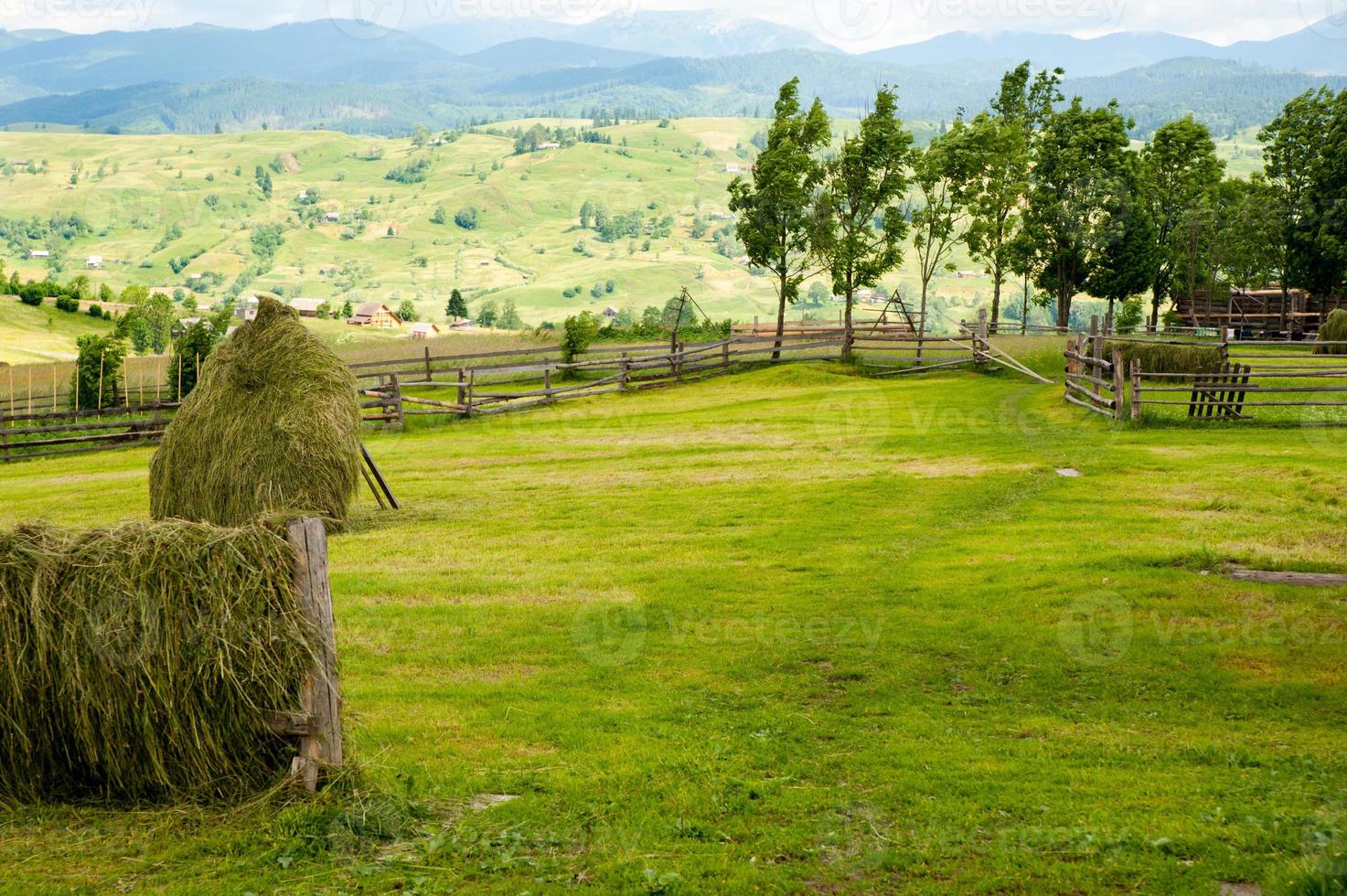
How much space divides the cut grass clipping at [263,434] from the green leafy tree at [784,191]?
110ft

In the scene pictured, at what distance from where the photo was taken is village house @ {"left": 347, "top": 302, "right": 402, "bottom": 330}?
131 m

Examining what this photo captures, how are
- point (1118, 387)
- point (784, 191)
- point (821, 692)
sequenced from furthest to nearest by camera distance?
1. point (784, 191)
2. point (1118, 387)
3. point (821, 692)

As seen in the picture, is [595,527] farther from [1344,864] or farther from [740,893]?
[1344,864]

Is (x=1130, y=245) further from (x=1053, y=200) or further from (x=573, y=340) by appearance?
(x=573, y=340)

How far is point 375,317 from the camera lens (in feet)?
436

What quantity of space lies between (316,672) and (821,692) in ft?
16.3

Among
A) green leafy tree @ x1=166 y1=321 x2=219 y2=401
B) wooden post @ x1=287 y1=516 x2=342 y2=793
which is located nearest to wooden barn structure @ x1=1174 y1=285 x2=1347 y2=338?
green leafy tree @ x1=166 y1=321 x2=219 y2=401

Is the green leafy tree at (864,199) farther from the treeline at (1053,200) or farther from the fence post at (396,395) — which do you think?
the fence post at (396,395)

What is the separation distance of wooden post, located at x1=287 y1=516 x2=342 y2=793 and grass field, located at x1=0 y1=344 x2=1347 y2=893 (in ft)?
1.14

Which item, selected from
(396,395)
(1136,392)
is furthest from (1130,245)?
(396,395)

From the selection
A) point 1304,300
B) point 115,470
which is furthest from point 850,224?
point 115,470

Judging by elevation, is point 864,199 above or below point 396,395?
above

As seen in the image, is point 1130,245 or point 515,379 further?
point 1130,245

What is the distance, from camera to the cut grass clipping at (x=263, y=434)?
16859 mm
